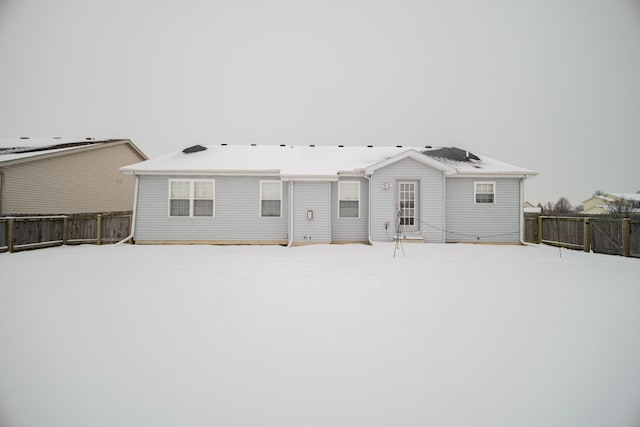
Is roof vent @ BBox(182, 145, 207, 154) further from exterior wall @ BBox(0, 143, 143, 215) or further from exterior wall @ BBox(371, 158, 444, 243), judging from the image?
exterior wall @ BBox(371, 158, 444, 243)

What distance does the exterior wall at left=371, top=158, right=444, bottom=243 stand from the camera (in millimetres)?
13812

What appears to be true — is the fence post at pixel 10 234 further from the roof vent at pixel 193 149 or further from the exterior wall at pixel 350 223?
the exterior wall at pixel 350 223

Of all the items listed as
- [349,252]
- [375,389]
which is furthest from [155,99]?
[375,389]

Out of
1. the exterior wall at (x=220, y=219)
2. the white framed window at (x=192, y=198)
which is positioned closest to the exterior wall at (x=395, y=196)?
the exterior wall at (x=220, y=219)

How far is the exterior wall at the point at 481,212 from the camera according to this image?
14.4m

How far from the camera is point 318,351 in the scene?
345 centimetres

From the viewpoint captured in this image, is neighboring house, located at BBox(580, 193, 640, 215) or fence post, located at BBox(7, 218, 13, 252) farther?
neighboring house, located at BBox(580, 193, 640, 215)

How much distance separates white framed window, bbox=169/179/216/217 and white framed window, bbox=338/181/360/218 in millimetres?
5902

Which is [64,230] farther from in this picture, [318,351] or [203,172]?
[318,351]

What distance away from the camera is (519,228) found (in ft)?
47.3

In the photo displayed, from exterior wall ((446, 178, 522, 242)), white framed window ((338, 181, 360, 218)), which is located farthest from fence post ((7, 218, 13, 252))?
exterior wall ((446, 178, 522, 242))

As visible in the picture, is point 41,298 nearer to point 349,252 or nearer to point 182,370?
point 182,370

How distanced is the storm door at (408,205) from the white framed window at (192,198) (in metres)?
8.66

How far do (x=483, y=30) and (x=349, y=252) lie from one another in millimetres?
15651
